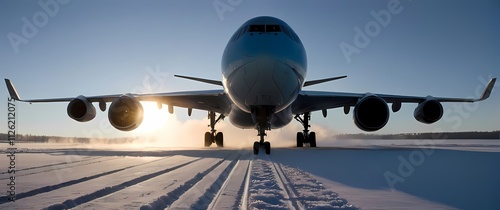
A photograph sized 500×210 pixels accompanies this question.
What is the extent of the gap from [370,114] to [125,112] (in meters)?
9.69

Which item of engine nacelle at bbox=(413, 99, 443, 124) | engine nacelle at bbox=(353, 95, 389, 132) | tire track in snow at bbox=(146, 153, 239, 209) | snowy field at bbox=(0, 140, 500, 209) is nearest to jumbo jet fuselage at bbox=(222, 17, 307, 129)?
snowy field at bbox=(0, 140, 500, 209)

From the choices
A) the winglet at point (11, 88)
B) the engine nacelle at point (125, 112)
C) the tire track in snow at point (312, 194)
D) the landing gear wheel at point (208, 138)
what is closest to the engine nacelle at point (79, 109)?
the engine nacelle at point (125, 112)

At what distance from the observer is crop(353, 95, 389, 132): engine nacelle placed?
14.1 m

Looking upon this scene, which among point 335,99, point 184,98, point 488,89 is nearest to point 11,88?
point 184,98

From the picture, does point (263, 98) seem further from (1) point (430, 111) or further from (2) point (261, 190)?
(1) point (430, 111)

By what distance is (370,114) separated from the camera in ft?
46.7

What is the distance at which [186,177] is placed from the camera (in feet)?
19.7

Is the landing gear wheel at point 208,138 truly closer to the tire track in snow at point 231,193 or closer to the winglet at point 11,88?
the winglet at point 11,88

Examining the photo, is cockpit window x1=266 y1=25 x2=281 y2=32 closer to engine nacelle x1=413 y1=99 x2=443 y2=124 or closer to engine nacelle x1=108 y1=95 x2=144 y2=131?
engine nacelle x1=108 y1=95 x2=144 y2=131

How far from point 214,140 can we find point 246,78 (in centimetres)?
1086

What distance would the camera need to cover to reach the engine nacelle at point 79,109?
15703 mm

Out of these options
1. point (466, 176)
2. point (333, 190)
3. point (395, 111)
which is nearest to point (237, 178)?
point (333, 190)

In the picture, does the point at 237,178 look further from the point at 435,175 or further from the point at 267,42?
the point at 267,42

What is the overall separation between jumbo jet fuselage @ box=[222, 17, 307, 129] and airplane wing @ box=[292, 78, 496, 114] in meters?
4.27
